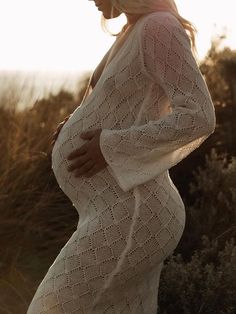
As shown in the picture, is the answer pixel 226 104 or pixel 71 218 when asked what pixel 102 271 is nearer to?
pixel 71 218

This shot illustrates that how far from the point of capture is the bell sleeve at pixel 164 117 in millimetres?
2689

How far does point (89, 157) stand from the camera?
278cm

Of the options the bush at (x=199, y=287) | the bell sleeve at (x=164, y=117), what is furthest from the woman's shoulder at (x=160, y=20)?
the bush at (x=199, y=287)

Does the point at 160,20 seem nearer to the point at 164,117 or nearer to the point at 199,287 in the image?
the point at 164,117

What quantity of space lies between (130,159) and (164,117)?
0.19 metres

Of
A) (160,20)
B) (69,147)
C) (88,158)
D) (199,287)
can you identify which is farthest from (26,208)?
(160,20)

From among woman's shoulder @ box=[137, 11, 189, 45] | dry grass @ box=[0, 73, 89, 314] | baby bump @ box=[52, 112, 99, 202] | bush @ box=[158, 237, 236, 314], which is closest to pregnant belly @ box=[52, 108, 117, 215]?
baby bump @ box=[52, 112, 99, 202]

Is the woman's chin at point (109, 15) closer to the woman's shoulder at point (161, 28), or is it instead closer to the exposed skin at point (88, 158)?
the woman's shoulder at point (161, 28)

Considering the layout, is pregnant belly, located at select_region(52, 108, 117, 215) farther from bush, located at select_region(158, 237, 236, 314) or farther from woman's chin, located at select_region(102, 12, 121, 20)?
bush, located at select_region(158, 237, 236, 314)

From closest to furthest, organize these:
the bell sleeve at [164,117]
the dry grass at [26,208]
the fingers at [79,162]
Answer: the bell sleeve at [164,117] → the fingers at [79,162] → the dry grass at [26,208]

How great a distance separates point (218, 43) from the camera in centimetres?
915

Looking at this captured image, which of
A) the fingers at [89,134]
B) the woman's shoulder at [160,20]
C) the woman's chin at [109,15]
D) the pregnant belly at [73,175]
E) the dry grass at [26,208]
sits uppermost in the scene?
the woman's shoulder at [160,20]

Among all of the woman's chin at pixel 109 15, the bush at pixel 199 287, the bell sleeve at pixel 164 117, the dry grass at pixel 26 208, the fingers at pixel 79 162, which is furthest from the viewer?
the dry grass at pixel 26 208

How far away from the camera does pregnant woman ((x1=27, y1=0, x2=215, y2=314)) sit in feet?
8.92
